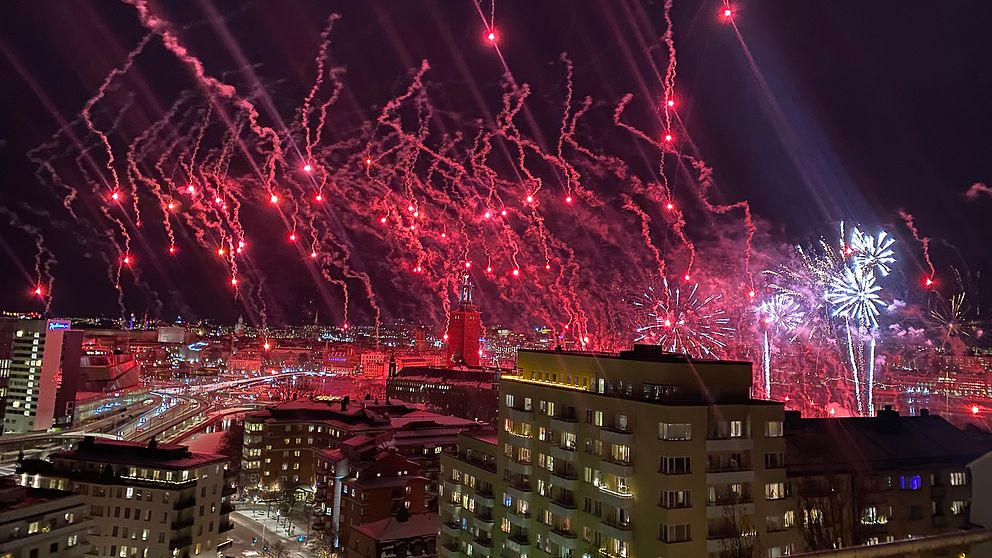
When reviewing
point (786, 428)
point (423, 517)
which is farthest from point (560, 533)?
point (423, 517)

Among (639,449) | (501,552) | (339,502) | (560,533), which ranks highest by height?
(639,449)

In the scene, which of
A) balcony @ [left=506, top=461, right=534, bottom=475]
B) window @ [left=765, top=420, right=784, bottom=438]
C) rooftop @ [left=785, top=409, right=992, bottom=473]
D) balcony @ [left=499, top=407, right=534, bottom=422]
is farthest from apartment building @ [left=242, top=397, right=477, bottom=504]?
window @ [left=765, top=420, right=784, bottom=438]

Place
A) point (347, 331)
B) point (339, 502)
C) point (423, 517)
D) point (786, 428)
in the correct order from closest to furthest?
point (786, 428)
point (423, 517)
point (339, 502)
point (347, 331)

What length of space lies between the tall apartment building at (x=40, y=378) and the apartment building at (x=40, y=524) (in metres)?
41.5

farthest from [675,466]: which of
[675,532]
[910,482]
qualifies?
[910,482]

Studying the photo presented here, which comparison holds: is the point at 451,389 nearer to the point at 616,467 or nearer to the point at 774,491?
the point at 616,467

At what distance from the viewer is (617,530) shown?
1609cm

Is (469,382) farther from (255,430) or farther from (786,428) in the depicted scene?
(786,428)

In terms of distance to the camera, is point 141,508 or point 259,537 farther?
point 259,537

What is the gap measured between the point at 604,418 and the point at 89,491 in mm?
23238

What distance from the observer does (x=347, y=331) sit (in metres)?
198

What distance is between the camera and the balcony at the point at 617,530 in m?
15.9

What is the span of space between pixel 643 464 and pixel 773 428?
3979mm

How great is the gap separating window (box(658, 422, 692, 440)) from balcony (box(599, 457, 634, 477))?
1275 mm
